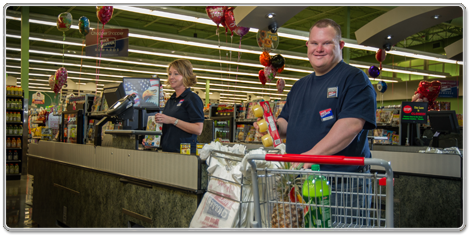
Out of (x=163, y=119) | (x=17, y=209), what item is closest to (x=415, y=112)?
(x=163, y=119)

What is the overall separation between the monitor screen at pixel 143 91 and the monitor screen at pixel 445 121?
11.2ft

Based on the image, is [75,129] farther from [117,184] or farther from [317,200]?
[317,200]

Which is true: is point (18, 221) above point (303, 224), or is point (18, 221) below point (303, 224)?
below

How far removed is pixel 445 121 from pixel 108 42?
242 inches

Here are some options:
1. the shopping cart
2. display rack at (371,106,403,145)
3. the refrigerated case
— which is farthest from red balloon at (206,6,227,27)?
the shopping cart

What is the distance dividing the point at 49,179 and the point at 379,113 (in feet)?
19.0

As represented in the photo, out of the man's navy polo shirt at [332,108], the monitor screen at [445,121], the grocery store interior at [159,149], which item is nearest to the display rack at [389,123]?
the grocery store interior at [159,149]

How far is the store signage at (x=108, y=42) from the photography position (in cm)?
731

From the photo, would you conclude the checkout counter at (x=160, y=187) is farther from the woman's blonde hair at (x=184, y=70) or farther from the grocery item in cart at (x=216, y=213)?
the woman's blonde hair at (x=184, y=70)

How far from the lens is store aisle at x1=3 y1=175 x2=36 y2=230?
15.1 feet

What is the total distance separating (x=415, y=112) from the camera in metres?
5.49

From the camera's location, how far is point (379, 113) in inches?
281

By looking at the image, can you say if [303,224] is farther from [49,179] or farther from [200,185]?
[49,179]

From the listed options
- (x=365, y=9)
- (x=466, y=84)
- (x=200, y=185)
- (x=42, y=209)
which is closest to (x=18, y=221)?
(x=42, y=209)
